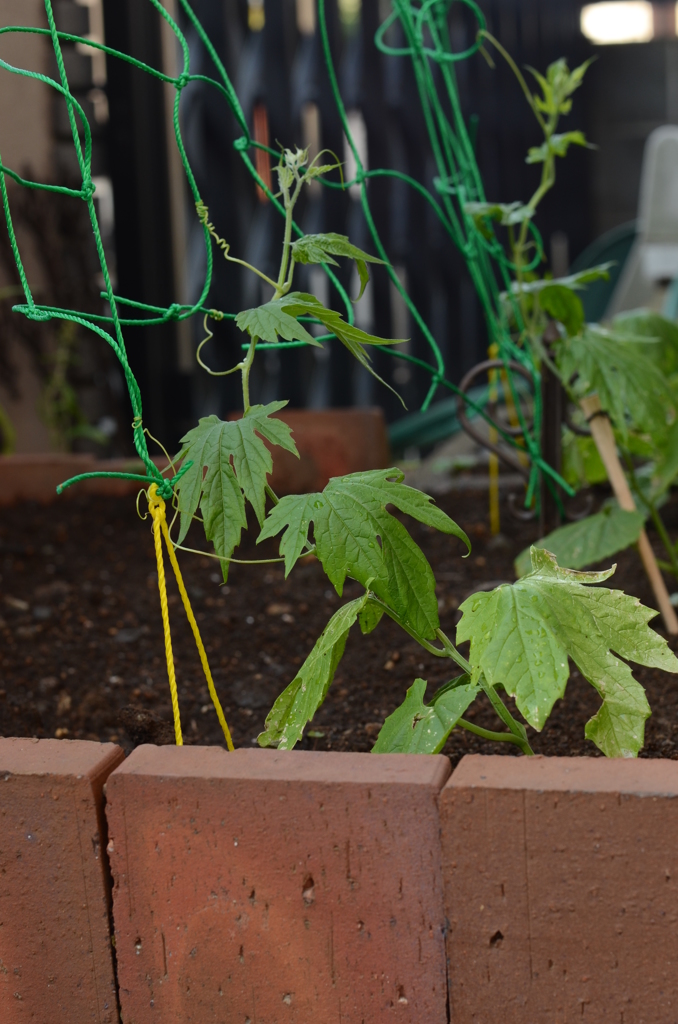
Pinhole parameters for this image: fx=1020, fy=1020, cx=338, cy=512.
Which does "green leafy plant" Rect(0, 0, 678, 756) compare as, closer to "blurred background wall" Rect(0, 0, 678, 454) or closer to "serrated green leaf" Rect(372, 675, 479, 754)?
"serrated green leaf" Rect(372, 675, 479, 754)

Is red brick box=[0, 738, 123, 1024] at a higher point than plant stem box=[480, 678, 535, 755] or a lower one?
lower

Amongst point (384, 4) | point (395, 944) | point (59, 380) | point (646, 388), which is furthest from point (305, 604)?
point (384, 4)

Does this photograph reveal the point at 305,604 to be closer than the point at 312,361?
Yes

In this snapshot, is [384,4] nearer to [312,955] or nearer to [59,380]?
[59,380]

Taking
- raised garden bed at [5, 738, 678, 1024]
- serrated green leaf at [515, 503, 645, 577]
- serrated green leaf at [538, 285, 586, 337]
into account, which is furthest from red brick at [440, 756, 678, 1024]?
serrated green leaf at [538, 285, 586, 337]

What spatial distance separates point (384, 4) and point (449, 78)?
508 centimetres

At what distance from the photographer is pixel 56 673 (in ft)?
5.46

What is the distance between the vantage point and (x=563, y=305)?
1588 mm

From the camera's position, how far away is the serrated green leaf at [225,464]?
901 mm

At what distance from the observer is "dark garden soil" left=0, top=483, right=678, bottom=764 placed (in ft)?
4.46

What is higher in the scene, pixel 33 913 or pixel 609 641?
pixel 609 641

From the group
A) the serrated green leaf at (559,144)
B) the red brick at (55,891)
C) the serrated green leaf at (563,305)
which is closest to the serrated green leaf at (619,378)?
the serrated green leaf at (563,305)

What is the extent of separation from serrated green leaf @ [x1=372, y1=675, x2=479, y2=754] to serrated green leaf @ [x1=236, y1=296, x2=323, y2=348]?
355mm

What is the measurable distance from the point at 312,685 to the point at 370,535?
0.52ft
